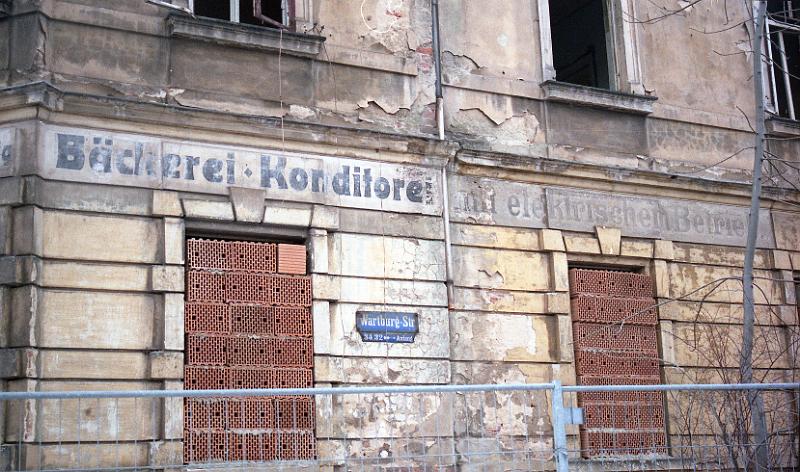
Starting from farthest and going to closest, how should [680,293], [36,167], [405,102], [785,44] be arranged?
[785,44], [680,293], [405,102], [36,167]

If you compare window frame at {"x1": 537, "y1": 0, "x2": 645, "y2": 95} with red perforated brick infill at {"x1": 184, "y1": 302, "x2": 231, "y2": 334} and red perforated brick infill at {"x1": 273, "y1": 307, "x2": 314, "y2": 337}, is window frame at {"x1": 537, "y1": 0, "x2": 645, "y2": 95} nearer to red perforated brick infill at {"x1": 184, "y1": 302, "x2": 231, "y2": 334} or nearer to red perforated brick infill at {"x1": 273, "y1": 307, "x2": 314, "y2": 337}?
red perforated brick infill at {"x1": 273, "y1": 307, "x2": 314, "y2": 337}

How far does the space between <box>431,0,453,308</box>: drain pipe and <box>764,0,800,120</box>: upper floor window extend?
4.37 m

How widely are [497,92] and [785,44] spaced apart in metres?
5.53

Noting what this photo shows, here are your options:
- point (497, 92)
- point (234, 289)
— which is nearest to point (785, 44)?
point (497, 92)

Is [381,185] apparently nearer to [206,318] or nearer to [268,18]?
[268,18]

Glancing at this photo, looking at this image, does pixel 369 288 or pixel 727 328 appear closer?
pixel 369 288

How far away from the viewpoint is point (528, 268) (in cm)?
1124

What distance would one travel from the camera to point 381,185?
34.8ft

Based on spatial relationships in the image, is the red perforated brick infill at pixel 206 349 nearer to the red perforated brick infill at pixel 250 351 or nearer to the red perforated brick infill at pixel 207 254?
the red perforated brick infill at pixel 250 351

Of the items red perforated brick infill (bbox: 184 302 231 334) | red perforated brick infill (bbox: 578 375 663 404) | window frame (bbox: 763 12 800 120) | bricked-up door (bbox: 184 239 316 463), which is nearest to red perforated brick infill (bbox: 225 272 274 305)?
bricked-up door (bbox: 184 239 316 463)

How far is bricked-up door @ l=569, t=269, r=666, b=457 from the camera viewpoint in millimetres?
11195

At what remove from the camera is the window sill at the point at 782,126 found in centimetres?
1327

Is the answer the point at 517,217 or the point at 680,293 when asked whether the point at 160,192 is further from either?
the point at 680,293

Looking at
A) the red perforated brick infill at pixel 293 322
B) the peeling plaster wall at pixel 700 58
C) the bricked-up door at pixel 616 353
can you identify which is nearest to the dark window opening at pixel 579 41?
the peeling plaster wall at pixel 700 58
